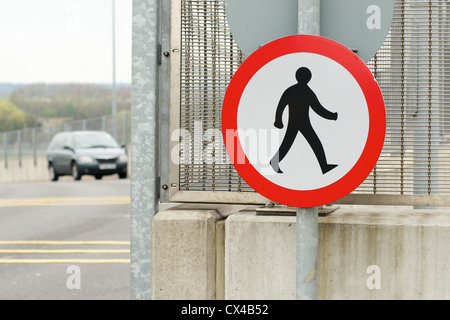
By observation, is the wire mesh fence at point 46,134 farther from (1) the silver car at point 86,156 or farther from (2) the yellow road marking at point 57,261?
(2) the yellow road marking at point 57,261

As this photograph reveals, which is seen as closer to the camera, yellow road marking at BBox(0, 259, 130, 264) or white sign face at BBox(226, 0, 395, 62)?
white sign face at BBox(226, 0, 395, 62)

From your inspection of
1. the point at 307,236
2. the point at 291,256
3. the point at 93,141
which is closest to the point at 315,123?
the point at 307,236

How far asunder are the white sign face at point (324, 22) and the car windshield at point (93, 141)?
2115 centimetres

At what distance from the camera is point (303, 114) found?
263cm

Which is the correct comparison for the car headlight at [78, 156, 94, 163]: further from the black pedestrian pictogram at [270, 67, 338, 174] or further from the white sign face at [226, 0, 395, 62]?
the black pedestrian pictogram at [270, 67, 338, 174]

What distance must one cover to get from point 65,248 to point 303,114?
741 centimetres

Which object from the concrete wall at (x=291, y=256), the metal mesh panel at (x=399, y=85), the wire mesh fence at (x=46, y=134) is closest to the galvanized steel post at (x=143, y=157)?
the concrete wall at (x=291, y=256)

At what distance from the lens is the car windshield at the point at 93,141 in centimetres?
2380

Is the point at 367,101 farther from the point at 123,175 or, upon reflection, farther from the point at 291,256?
the point at 123,175

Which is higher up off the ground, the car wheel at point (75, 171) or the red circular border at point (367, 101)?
the red circular border at point (367, 101)

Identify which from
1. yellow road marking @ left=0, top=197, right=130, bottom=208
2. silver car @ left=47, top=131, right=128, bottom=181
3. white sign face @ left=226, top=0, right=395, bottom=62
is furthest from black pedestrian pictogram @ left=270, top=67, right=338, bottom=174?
silver car @ left=47, top=131, right=128, bottom=181

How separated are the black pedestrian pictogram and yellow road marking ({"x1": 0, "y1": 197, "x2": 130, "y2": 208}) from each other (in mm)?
12681

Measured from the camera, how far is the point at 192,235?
3467 mm

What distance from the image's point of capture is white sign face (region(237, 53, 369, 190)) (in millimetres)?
2619
